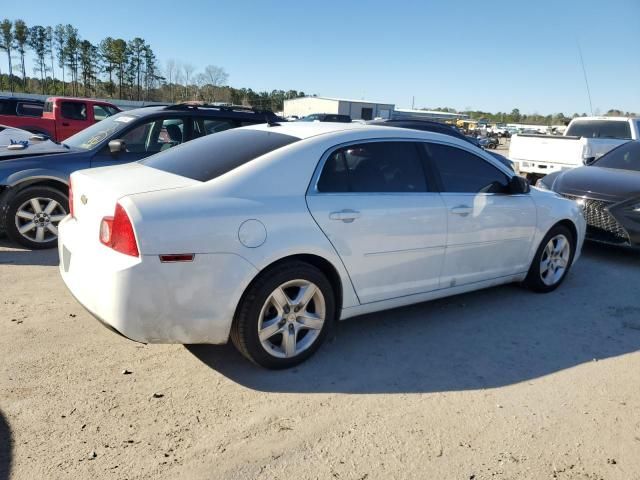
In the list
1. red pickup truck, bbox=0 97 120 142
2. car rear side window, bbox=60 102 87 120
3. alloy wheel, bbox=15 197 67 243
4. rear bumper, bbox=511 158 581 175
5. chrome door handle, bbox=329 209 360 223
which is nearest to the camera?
chrome door handle, bbox=329 209 360 223

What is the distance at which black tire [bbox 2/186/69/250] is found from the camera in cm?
564

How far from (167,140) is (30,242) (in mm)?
2054

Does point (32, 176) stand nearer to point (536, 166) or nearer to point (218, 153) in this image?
point (218, 153)

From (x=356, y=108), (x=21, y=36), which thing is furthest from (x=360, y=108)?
(x=21, y=36)

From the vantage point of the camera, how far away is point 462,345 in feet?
12.7

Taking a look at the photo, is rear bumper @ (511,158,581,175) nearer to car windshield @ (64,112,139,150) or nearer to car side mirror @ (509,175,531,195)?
car side mirror @ (509,175,531,195)

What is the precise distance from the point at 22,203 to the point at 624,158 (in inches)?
322

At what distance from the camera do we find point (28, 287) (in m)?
4.60

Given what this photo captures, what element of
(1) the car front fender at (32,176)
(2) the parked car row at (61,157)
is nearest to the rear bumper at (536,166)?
(2) the parked car row at (61,157)

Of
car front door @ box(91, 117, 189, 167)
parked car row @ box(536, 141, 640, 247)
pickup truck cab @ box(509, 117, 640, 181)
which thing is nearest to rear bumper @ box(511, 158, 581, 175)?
pickup truck cab @ box(509, 117, 640, 181)

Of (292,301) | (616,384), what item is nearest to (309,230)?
(292,301)

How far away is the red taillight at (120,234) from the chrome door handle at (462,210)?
2.41 m

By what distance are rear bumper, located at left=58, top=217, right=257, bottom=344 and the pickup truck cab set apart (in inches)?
355

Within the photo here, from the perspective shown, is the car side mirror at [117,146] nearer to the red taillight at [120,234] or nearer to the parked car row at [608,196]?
the red taillight at [120,234]
